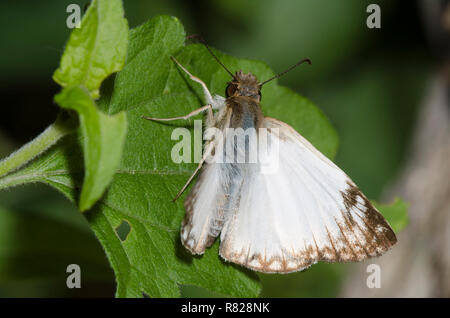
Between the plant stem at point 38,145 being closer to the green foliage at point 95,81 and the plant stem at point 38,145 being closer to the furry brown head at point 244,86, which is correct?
the green foliage at point 95,81

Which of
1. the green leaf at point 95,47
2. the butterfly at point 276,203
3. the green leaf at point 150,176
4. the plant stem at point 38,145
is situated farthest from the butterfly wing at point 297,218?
the green leaf at point 95,47

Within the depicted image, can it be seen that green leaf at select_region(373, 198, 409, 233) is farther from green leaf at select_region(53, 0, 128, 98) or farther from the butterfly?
green leaf at select_region(53, 0, 128, 98)

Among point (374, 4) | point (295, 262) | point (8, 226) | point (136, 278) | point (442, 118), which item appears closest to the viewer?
point (136, 278)

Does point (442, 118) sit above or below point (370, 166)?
above

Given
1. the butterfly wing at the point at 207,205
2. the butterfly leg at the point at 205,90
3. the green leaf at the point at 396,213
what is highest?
the butterfly leg at the point at 205,90

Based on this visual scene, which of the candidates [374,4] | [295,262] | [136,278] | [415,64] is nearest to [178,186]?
[136,278]
